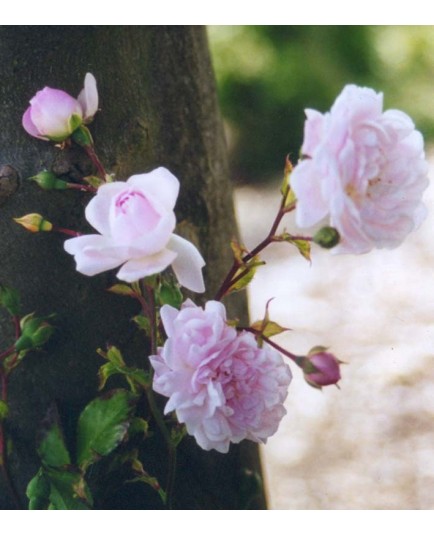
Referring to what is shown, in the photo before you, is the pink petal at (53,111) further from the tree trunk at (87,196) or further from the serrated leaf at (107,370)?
the serrated leaf at (107,370)

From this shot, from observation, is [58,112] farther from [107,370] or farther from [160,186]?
[107,370]

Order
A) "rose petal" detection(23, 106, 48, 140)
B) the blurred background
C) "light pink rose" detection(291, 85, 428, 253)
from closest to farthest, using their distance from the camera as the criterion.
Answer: "light pink rose" detection(291, 85, 428, 253) < "rose petal" detection(23, 106, 48, 140) < the blurred background

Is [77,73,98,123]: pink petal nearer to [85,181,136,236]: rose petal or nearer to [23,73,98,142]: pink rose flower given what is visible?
[23,73,98,142]: pink rose flower

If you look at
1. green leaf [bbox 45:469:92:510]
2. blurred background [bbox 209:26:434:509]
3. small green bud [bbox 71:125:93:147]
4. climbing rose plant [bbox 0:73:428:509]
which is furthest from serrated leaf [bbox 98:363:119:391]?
blurred background [bbox 209:26:434:509]

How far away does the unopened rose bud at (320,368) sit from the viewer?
64 cm

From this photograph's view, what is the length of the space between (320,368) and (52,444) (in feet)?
0.98

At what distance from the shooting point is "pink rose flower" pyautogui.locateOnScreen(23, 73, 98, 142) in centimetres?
69

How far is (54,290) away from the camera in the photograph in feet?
2.56

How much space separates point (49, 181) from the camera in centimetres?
72

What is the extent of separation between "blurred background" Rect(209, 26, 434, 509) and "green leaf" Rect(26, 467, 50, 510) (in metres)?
0.43

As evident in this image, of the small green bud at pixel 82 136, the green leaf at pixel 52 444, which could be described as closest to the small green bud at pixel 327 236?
the small green bud at pixel 82 136

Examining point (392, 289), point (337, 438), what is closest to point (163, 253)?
point (337, 438)

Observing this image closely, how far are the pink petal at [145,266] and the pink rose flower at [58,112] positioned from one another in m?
0.15

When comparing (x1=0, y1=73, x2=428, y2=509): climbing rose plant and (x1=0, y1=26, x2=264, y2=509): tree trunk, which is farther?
(x1=0, y1=26, x2=264, y2=509): tree trunk
